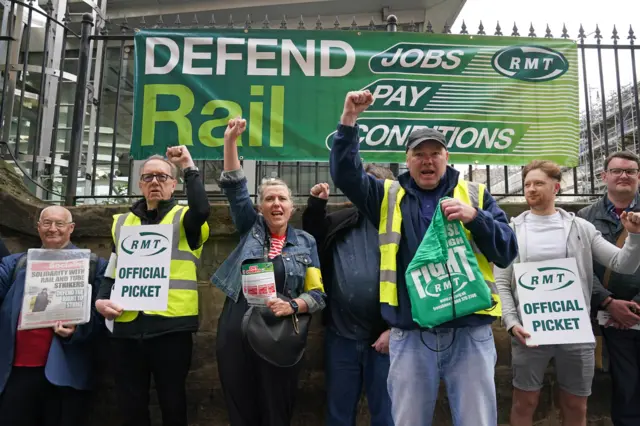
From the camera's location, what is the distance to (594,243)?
9.92 ft

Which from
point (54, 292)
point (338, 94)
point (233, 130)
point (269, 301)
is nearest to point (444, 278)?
point (269, 301)

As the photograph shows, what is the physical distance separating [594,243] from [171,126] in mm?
3453

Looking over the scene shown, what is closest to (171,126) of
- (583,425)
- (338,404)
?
(338,404)

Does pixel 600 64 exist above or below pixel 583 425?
above

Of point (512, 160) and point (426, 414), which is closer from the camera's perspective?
point (426, 414)

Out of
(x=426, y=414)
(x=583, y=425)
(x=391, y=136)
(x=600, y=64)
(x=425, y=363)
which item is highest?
(x=600, y=64)

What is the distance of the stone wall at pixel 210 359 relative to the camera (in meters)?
3.58

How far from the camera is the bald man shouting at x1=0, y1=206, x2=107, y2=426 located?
115 inches

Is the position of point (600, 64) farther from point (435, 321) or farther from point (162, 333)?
point (162, 333)

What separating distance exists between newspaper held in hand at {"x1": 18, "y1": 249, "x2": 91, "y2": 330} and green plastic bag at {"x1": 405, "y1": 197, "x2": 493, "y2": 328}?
207 centimetres

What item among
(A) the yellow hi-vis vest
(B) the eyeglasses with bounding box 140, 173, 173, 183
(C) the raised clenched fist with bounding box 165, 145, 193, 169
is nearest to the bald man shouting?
(A) the yellow hi-vis vest

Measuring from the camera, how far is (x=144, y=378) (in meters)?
2.95

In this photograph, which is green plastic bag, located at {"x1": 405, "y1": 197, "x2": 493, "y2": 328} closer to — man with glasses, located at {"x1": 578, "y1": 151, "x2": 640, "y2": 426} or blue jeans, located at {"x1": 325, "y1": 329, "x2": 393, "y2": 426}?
blue jeans, located at {"x1": 325, "y1": 329, "x2": 393, "y2": 426}

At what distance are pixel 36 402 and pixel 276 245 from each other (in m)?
1.81
